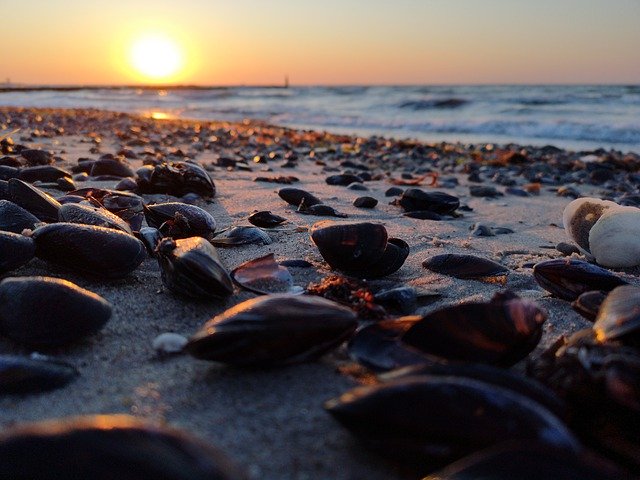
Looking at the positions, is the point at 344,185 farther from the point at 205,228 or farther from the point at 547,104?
the point at 547,104

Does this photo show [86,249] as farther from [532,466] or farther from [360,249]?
[532,466]

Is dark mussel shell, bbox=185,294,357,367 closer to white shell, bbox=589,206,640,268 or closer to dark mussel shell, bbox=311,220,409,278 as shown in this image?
dark mussel shell, bbox=311,220,409,278

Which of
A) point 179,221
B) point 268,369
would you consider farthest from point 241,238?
point 268,369

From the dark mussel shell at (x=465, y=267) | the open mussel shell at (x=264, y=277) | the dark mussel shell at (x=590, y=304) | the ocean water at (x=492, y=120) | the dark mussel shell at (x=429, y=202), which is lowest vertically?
the ocean water at (x=492, y=120)

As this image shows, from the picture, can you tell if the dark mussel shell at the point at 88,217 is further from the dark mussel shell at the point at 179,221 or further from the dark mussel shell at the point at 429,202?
the dark mussel shell at the point at 429,202

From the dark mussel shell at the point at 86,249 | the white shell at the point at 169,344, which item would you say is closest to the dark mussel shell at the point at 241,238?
the dark mussel shell at the point at 86,249

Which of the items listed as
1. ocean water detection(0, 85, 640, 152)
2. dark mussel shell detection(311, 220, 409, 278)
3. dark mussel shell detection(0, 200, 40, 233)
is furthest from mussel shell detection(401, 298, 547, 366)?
ocean water detection(0, 85, 640, 152)
